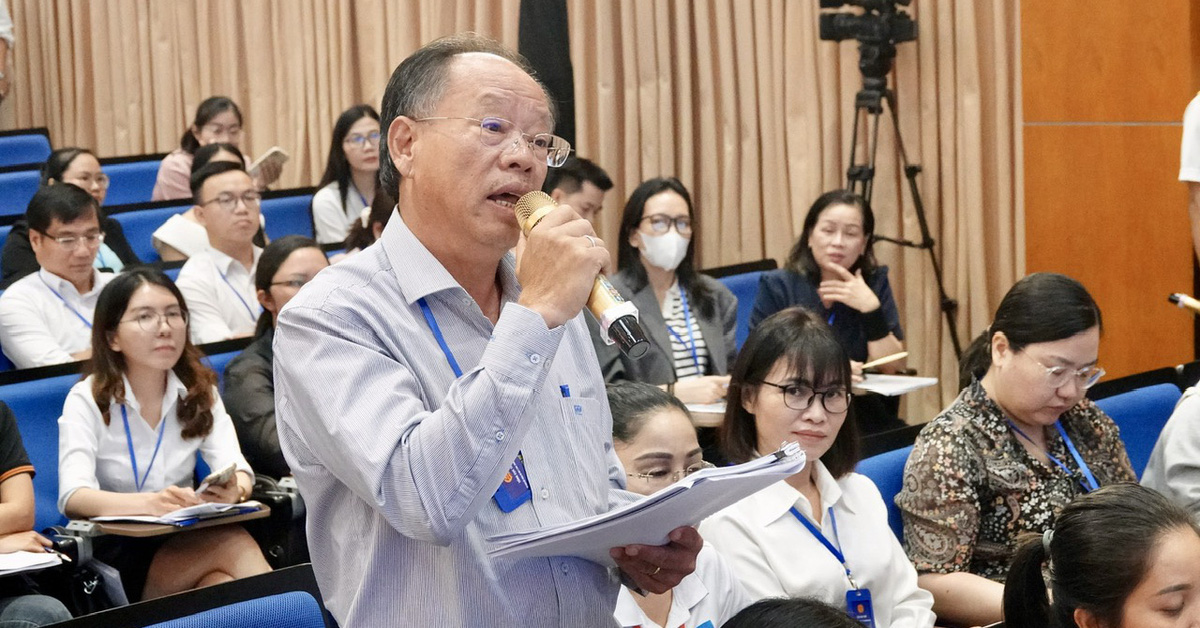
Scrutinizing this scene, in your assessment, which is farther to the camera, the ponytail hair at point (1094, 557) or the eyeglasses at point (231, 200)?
the eyeglasses at point (231, 200)

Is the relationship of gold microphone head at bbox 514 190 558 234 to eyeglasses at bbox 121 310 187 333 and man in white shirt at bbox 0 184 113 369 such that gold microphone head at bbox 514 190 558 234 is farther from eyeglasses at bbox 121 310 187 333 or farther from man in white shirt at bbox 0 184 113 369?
man in white shirt at bbox 0 184 113 369

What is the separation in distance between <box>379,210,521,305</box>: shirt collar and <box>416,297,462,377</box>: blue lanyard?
1 centimetres

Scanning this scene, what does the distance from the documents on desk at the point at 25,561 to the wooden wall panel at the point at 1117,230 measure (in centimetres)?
343

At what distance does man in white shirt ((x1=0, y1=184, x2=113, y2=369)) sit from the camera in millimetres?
4289

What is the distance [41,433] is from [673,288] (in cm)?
203

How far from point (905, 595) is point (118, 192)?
18.5 feet

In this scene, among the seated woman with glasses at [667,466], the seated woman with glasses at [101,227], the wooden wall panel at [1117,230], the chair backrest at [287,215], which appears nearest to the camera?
the seated woman with glasses at [667,466]

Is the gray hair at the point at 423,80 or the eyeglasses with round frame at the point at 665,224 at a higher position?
the gray hair at the point at 423,80

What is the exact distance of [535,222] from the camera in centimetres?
136

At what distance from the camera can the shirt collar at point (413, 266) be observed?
1438mm

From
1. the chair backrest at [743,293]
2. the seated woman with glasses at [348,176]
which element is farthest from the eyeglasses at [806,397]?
the seated woman with glasses at [348,176]

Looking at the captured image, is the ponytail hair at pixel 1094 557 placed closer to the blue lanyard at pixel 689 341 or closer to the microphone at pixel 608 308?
the microphone at pixel 608 308

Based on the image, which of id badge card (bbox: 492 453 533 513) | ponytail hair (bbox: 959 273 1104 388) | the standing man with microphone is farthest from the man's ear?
ponytail hair (bbox: 959 273 1104 388)

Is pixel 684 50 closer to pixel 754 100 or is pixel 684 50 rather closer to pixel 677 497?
pixel 754 100
